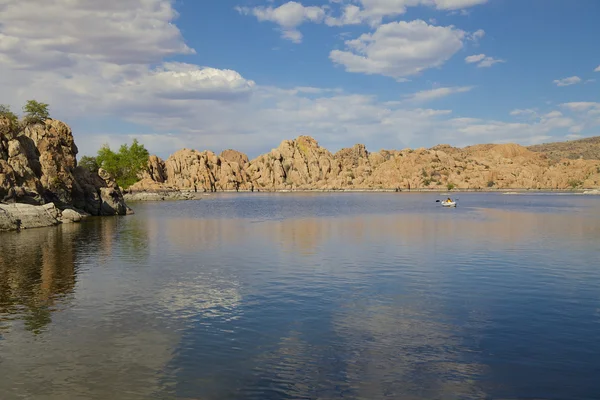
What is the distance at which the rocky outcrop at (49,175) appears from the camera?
6600 centimetres

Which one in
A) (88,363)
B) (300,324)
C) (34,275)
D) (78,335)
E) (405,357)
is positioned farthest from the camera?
(34,275)

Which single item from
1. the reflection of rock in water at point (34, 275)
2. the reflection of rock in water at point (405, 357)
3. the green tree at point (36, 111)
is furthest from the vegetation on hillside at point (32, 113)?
the reflection of rock in water at point (405, 357)

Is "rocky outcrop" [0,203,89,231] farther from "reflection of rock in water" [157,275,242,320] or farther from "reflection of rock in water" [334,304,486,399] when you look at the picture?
"reflection of rock in water" [334,304,486,399]

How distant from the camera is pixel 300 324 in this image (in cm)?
1997

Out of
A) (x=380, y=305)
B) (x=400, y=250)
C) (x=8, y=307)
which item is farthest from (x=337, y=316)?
(x=400, y=250)

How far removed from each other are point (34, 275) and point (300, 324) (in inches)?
733

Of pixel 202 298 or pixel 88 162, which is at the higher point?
pixel 88 162

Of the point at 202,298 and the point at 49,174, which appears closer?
the point at 202,298

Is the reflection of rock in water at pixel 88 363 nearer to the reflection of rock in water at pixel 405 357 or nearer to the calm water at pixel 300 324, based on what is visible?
the calm water at pixel 300 324

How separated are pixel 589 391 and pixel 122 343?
14593mm

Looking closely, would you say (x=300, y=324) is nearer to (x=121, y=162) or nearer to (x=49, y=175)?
(x=49, y=175)

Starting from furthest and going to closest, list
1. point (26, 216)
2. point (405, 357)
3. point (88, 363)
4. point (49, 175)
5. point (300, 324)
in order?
1. point (49, 175)
2. point (26, 216)
3. point (300, 324)
4. point (405, 357)
5. point (88, 363)

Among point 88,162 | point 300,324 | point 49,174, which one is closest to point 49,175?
point 49,174

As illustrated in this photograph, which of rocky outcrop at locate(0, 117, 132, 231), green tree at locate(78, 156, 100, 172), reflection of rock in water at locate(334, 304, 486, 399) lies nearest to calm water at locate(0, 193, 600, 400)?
reflection of rock in water at locate(334, 304, 486, 399)
